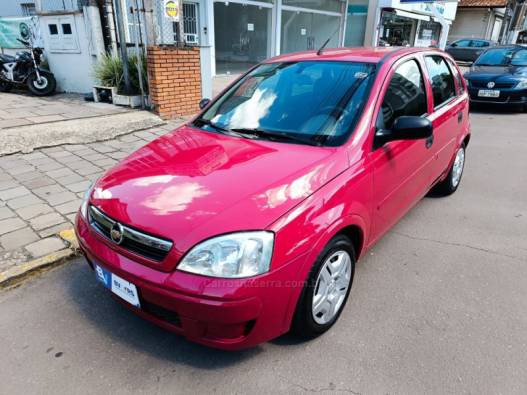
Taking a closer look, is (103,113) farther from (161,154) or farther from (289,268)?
(289,268)

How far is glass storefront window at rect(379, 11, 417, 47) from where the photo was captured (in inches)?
783

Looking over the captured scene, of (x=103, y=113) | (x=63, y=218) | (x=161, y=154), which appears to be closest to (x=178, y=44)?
(x=103, y=113)

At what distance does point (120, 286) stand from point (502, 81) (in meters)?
9.86

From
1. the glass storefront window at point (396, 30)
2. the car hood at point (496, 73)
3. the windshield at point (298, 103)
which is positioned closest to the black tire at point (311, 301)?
the windshield at point (298, 103)

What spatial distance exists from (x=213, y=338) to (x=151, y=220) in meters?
0.66

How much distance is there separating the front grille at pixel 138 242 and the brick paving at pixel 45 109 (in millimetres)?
4886

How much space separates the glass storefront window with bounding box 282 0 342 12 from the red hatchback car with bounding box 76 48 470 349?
14319 millimetres

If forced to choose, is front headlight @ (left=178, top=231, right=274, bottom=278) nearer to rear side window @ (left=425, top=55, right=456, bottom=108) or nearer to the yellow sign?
rear side window @ (left=425, top=55, right=456, bottom=108)

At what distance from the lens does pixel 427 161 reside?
130 inches

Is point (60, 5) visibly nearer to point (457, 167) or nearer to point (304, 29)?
point (457, 167)

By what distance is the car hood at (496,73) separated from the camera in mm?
8912

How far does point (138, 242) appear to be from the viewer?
6.30 feet

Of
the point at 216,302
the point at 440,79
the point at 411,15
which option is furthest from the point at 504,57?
the point at 411,15

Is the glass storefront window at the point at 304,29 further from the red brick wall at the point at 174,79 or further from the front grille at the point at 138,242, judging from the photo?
the front grille at the point at 138,242
